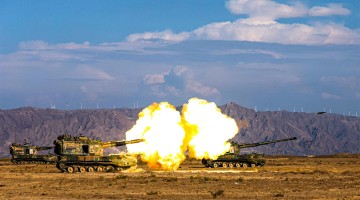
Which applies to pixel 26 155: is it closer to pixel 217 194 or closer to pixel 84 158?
pixel 84 158

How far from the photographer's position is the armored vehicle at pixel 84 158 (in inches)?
2938

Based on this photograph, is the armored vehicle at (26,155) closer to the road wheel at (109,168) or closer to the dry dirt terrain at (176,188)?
the road wheel at (109,168)

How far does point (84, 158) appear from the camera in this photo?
2933 inches

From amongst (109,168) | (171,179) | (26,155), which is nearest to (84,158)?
(109,168)

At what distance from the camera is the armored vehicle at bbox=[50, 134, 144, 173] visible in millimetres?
74625

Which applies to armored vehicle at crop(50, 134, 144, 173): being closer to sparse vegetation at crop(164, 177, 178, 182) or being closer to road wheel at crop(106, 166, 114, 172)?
road wheel at crop(106, 166, 114, 172)

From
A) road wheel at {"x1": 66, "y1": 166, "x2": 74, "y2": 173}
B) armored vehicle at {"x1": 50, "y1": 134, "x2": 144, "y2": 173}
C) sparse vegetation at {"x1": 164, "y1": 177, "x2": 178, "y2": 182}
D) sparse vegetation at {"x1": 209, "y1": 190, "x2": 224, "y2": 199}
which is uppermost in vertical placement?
armored vehicle at {"x1": 50, "y1": 134, "x2": 144, "y2": 173}

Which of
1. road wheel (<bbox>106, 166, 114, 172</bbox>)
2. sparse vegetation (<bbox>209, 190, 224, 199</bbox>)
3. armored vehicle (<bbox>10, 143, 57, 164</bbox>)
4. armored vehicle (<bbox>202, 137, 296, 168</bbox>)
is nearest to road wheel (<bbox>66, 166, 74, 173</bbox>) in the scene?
road wheel (<bbox>106, 166, 114, 172</bbox>)

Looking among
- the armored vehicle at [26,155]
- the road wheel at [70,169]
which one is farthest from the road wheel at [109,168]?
the armored vehicle at [26,155]

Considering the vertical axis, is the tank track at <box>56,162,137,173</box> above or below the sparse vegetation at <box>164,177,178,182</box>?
above

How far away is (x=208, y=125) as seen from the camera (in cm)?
7544

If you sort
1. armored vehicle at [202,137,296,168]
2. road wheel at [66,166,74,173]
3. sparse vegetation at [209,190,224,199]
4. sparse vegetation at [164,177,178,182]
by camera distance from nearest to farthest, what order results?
1. sparse vegetation at [209,190,224,199]
2. sparse vegetation at [164,177,178,182]
3. road wheel at [66,166,74,173]
4. armored vehicle at [202,137,296,168]

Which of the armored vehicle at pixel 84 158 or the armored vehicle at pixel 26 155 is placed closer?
the armored vehicle at pixel 84 158

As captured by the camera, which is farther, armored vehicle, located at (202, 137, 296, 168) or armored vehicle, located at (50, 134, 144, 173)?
armored vehicle, located at (202, 137, 296, 168)
